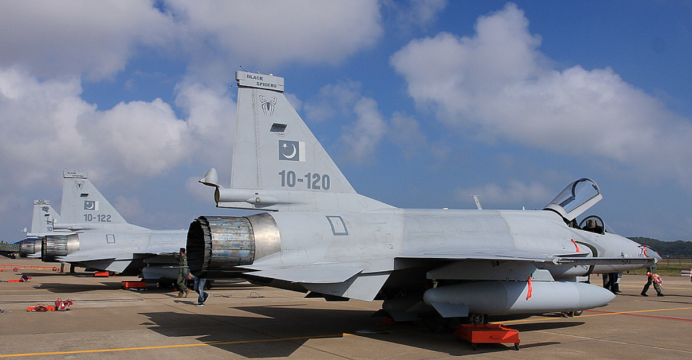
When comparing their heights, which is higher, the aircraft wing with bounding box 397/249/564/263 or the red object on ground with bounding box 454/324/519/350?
the aircraft wing with bounding box 397/249/564/263

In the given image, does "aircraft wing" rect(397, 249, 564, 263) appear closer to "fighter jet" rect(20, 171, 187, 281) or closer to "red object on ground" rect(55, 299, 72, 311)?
"red object on ground" rect(55, 299, 72, 311)

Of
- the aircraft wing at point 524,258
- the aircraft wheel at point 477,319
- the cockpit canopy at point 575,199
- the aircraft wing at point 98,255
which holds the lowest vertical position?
the aircraft wheel at point 477,319

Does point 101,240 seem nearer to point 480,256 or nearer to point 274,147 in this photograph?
point 274,147

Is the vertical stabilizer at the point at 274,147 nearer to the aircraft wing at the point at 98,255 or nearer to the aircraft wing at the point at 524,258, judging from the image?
the aircraft wing at the point at 524,258

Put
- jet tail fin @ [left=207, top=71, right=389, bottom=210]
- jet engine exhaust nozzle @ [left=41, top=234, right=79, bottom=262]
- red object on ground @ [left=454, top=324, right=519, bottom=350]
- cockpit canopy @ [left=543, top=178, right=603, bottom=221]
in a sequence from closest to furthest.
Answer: red object on ground @ [left=454, top=324, right=519, bottom=350]
jet tail fin @ [left=207, top=71, right=389, bottom=210]
cockpit canopy @ [left=543, top=178, right=603, bottom=221]
jet engine exhaust nozzle @ [left=41, top=234, right=79, bottom=262]

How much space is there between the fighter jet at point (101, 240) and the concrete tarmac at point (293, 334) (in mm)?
5037

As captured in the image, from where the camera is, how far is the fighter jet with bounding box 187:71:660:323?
22.8 feet

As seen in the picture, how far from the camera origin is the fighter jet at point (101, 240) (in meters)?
17.7

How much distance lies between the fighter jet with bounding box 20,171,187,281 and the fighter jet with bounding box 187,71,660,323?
11.1 meters

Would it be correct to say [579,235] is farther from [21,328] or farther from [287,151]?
[21,328]

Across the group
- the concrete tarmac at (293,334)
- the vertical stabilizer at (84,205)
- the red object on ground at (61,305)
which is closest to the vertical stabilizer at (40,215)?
the vertical stabilizer at (84,205)

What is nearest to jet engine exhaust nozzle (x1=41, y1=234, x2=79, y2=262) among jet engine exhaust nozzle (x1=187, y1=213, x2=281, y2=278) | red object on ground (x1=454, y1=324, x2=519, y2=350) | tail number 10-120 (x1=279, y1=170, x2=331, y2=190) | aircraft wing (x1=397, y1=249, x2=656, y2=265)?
jet engine exhaust nozzle (x1=187, y1=213, x2=281, y2=278)

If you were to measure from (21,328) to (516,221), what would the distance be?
30.4 ft

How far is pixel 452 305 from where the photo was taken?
775 centimetres
